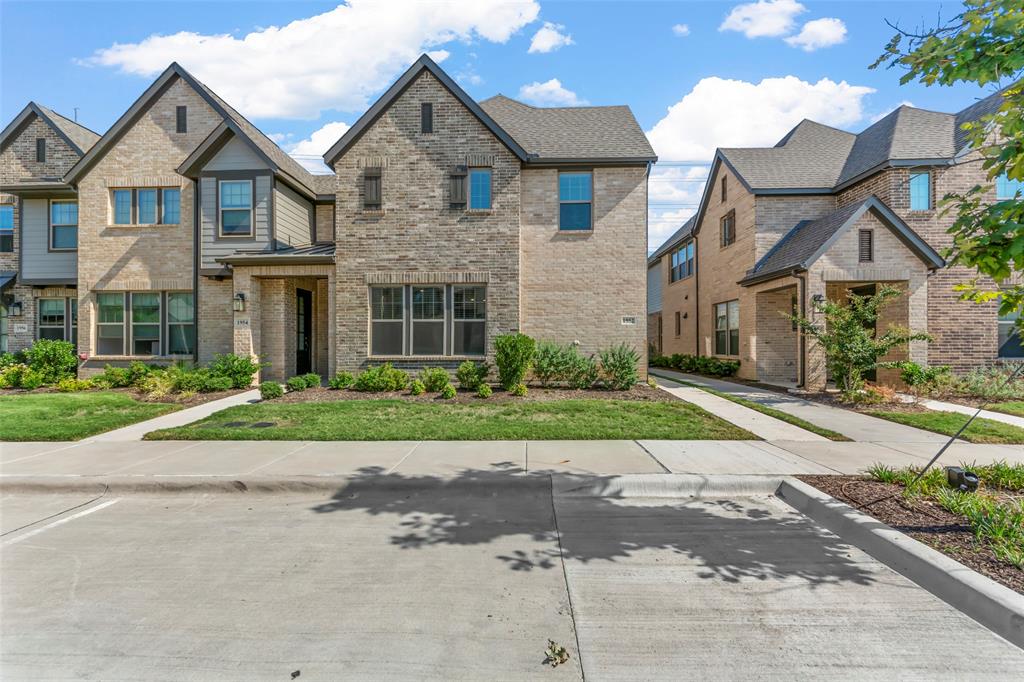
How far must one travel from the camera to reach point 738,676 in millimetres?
2408

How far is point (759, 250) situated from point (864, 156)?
4.69 meters

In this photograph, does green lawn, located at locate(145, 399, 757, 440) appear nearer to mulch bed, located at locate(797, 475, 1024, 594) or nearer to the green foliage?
mulch bed, located at locate(797, 475, 1024, 594)

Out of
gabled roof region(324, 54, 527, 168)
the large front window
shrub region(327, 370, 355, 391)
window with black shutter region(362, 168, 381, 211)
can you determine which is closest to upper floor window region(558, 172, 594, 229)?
gabled roof region(324, 54, 527, 168)

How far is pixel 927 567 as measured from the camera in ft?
10.9

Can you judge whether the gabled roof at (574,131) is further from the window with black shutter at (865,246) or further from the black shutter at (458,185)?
the window with black shutter at (865,246)

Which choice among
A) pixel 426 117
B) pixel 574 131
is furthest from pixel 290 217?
pixel 574 131

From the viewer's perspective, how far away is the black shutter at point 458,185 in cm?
1278

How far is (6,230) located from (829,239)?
2636 centimetres

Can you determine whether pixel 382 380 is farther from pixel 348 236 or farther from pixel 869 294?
pixel 869 294

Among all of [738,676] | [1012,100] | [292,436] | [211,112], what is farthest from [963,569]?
[211,112]

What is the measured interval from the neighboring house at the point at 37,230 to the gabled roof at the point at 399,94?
9.51m

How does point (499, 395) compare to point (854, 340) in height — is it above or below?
below

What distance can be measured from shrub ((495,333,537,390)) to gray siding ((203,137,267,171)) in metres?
9.05

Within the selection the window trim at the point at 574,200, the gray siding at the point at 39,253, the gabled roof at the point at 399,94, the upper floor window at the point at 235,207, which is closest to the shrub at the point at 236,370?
the upper floor window at the point at 235,207
